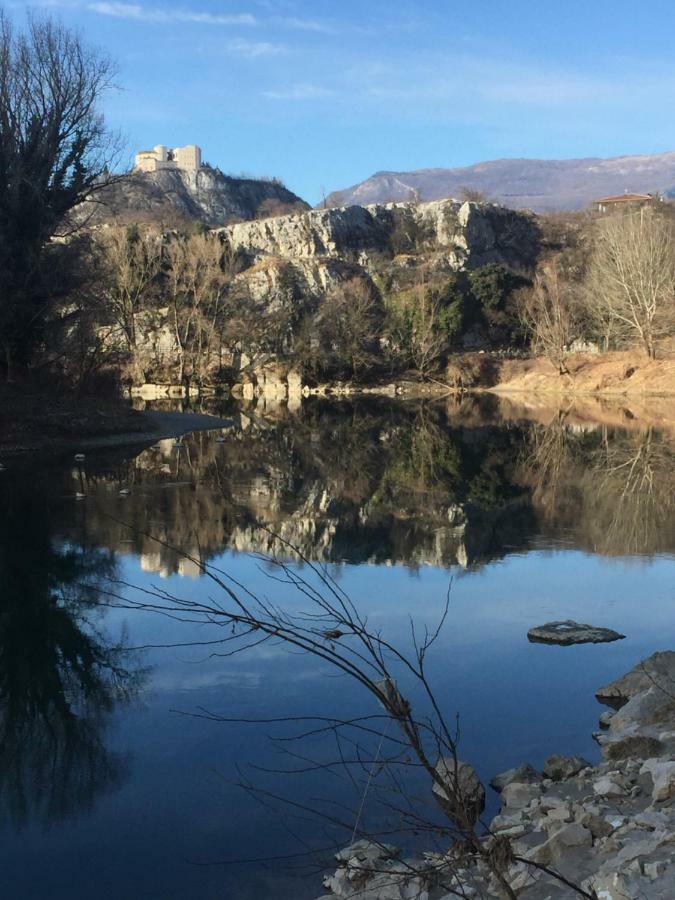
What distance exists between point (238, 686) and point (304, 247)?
68432 mm

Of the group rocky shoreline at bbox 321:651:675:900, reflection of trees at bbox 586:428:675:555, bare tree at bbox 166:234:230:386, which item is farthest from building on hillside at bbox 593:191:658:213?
rocky shoreline at bbox 321:651:675:900

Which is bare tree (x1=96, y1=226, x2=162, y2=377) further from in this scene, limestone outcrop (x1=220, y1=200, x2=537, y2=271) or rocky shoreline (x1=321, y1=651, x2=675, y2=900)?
rocky shoreline (x1=321, y1=651, x2=675, y2=900)

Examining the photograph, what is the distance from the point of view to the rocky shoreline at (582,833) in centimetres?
435

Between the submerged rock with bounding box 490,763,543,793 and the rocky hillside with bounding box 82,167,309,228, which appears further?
the rocky hillside with bounding box 82,167,309,228

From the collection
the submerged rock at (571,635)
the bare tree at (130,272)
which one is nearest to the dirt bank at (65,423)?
the bare tree at (130,272)

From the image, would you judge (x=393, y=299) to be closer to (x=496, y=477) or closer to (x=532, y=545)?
(x=496, y=477)

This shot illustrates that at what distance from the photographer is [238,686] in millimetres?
8516

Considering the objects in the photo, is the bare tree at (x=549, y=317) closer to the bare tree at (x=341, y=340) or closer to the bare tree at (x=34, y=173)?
the bare tree at (x=341, y=340)

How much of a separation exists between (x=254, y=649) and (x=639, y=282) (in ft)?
141

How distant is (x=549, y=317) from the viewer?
58.0 m

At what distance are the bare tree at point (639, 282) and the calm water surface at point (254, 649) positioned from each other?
27691mm

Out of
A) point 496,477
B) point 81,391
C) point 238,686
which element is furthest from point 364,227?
point 238,686

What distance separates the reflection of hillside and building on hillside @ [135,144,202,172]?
9026 cm

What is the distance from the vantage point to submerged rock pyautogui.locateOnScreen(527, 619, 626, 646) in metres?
9.86
